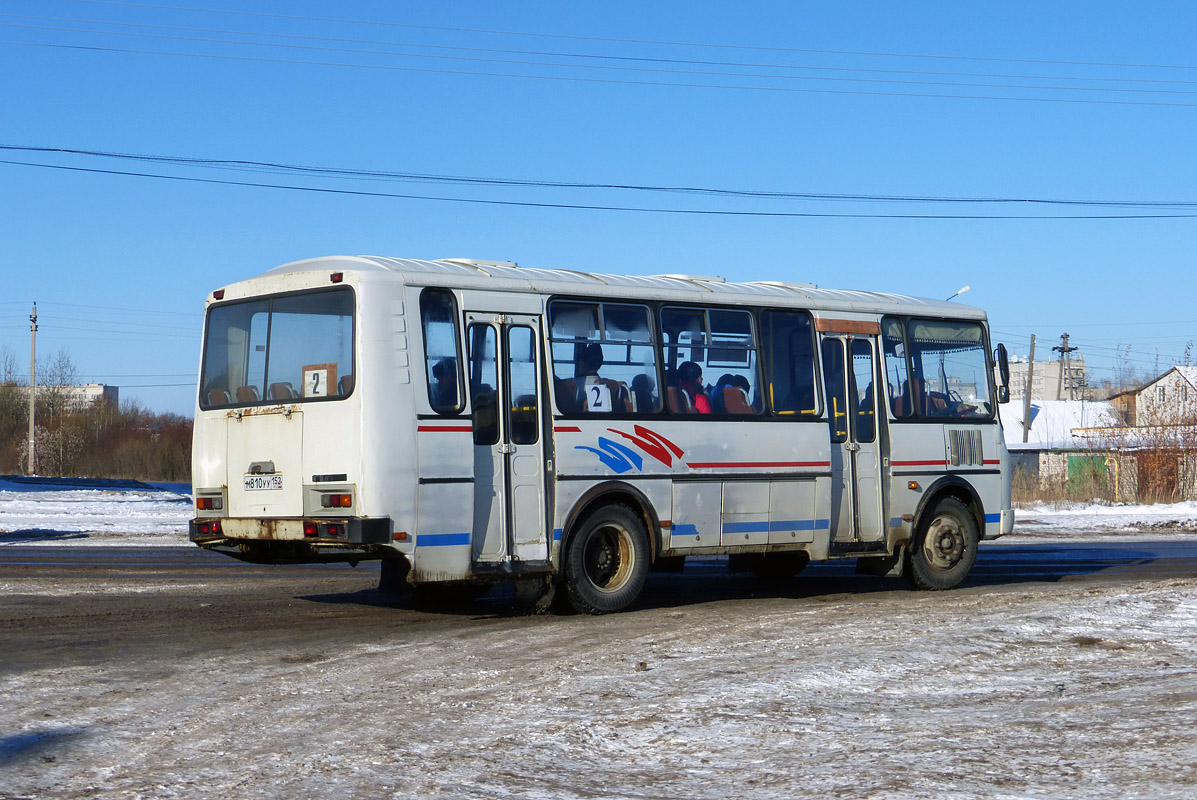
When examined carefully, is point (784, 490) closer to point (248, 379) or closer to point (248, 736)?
point (248, 379)

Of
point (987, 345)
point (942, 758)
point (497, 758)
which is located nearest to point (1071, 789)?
point (942, 758)

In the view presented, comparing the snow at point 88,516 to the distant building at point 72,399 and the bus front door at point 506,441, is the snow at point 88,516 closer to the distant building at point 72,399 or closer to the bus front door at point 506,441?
the bus front door at point 506,441

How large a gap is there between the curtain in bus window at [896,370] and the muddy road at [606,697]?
Answer: 230cm

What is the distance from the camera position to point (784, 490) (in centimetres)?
1356

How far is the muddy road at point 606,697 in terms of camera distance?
5961 millimetres

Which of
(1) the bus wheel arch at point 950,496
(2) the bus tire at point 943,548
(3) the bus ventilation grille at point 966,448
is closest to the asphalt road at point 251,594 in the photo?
(2) the bus tire at point 943,548

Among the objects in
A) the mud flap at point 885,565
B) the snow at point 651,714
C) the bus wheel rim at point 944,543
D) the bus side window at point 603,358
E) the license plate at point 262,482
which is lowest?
the snow at point 651,714

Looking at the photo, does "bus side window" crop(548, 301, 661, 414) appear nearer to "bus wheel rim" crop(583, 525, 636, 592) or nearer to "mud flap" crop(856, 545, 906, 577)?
"bus wheel rim" crop(583, 525, 636, 592)

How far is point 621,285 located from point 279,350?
3.22 meters

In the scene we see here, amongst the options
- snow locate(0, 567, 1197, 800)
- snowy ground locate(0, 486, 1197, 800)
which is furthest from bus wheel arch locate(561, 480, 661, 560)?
snow locate(0, 567, 1197, 800)

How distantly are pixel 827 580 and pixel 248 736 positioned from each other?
35.8 feet

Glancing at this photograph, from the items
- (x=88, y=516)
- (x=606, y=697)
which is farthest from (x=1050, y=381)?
(x=606, y=697)

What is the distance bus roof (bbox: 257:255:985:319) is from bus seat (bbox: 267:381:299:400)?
3.20ft

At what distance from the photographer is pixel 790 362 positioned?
1388 centimetres
